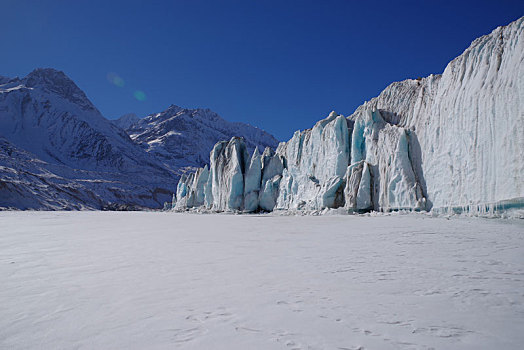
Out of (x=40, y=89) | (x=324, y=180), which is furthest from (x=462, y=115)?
(x=40, y=89)

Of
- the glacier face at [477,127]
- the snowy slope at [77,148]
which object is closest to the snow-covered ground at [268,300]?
the glacier face at [477,127]

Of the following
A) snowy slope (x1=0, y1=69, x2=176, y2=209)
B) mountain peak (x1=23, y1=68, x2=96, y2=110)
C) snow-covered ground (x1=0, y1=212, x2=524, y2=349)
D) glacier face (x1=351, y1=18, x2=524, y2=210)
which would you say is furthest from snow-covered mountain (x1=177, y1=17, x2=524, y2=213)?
mountain peak (x1=23, y1=68, x2=96, y2=110)

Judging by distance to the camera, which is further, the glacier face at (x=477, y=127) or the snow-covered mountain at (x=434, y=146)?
the snow-covered mountain at (x=434, y=146)

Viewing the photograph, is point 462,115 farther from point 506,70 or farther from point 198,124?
point 198,124

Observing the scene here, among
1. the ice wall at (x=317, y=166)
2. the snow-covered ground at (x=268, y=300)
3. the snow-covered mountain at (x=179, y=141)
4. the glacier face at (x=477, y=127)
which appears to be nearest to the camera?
the snow-covered ground at (x=268, y=300)

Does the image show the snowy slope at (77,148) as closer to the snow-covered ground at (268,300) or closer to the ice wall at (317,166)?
the ice wall at (317,166)

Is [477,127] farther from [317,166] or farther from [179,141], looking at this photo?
[179,141]

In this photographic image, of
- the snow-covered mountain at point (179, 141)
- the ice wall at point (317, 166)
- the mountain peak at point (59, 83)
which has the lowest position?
the ice wall at point (317, 166)
